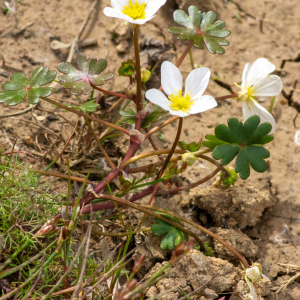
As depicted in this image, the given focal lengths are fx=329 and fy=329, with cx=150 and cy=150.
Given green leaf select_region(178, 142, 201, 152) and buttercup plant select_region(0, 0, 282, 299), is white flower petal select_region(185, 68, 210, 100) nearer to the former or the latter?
buttercup plant select_region(0, 0, 282, 299)

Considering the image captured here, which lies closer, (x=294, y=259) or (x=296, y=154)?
(x=294, y=259)

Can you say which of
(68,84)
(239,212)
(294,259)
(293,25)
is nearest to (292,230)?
(294,259)

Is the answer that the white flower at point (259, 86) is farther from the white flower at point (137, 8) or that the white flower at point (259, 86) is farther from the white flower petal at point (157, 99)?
the white flower at point (137, 8)

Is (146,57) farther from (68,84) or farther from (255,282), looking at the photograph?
(255,282)

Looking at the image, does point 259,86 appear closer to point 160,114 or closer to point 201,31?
point 201,31

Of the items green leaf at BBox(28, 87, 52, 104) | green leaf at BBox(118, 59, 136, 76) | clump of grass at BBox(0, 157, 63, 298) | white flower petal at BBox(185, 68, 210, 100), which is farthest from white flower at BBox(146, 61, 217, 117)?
clump of grass at BBox(0, 157, 63, 298)

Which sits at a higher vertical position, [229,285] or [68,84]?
[68,84]
